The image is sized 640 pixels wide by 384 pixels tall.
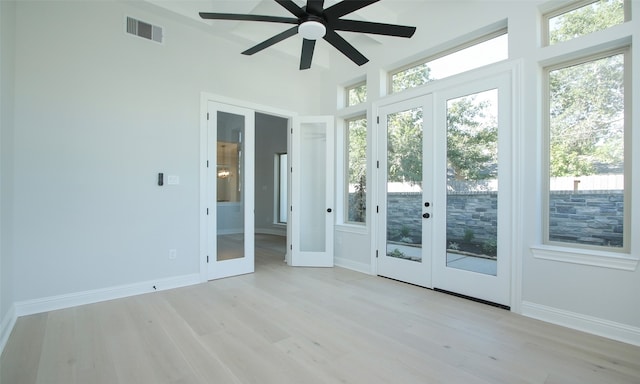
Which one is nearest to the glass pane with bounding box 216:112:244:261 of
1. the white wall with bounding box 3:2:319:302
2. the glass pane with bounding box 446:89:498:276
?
the white wall with bounding box 3:2:319:302

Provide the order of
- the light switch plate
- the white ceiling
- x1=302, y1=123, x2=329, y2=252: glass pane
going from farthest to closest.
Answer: x1=302, y1=123, x2=329, y2=252: glass pane
the light switch plate
the white ceiling

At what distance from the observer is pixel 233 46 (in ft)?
14.1

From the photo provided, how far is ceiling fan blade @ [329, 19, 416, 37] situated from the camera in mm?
2402

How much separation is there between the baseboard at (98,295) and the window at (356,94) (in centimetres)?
357

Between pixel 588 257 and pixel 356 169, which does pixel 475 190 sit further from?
pixel 356 169

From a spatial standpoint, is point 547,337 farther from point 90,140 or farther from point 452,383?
point 90,140

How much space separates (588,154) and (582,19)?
1262mm

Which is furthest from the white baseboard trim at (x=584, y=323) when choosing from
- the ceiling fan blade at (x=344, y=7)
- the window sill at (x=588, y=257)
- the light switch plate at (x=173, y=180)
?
the light switch plate at (x=173, y=180)

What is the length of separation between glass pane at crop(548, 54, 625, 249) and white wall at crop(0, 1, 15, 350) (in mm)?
4822

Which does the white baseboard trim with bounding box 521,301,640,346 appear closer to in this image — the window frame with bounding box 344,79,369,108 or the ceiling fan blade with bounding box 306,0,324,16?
the ceiling fan blade with bounding box 306,0,324,16

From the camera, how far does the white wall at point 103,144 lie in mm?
2879

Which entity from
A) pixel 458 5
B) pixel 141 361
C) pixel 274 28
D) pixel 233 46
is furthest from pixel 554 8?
pixel 141 361

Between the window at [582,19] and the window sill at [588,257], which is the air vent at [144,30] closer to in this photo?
the window at [582,19]

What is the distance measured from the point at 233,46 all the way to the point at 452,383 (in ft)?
15.1
